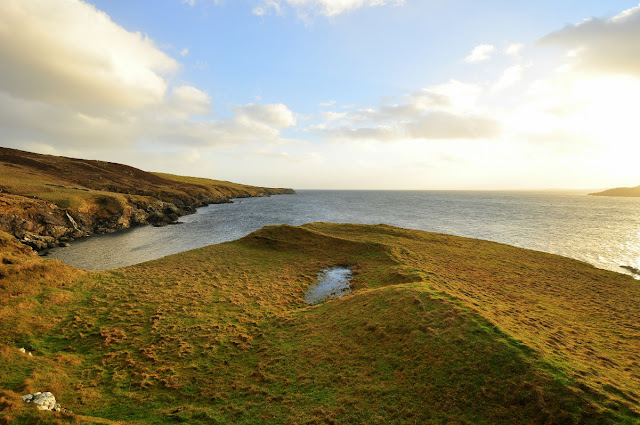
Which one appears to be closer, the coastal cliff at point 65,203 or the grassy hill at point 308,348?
the grassy hill at point 308,348

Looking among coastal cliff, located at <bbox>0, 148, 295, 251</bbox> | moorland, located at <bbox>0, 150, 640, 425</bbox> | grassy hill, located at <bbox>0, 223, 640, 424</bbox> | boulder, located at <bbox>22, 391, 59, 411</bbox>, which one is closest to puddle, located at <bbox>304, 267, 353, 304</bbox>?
moorland, located at <bbox>0, 150, 640, 425</bbox>

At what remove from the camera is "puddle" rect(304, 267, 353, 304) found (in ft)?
91.6

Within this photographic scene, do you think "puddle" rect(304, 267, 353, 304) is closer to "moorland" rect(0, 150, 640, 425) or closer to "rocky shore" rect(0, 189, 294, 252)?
"moorland" rect(0, 150, 640, 425)

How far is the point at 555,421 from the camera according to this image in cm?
1023

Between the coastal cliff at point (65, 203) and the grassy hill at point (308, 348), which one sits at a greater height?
the coastal cliff at point (65, 203)

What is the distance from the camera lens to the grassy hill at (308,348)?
11.8m

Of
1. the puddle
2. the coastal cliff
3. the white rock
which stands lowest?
the puddle

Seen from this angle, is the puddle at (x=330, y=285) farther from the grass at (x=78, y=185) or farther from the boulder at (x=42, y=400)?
the grass at (x=78, y=185)

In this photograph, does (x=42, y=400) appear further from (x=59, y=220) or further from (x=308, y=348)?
(x=59, y=220)

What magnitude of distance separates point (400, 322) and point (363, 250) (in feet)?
77.3

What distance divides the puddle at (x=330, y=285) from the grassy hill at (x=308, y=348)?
140 centimetres

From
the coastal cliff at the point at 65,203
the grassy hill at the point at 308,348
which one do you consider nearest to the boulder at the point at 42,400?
the grassy hill at the point at 308,348

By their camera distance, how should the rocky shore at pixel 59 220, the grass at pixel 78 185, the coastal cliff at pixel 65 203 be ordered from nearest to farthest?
the rocky shore at pixel 59 220 → the coastal cliff at pixel 65 203 → the grass at pixel 78 185

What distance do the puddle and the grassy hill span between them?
1404mm
